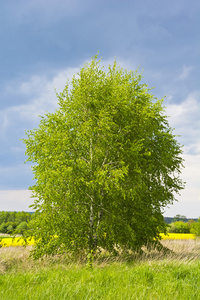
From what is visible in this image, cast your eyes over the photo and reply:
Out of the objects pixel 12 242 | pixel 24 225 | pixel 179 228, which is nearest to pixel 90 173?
pixel 12 242

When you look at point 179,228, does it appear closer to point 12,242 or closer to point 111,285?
point 12,242

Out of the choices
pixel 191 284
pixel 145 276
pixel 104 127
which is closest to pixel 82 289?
pixel 145 276

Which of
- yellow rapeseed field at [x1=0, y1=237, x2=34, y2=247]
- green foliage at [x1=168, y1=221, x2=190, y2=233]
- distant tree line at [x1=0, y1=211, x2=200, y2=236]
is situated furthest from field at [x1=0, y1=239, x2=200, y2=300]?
green foliage at [x1=168, y1=221, x2=190, y2=233]

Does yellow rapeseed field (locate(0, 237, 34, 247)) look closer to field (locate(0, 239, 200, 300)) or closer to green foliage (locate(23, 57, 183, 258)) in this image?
green foliage (locate(23, 57, 183, 258))

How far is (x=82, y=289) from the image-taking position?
580 cm

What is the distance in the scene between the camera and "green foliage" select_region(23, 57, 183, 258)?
1027 centimetres

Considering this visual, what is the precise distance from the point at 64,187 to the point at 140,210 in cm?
424

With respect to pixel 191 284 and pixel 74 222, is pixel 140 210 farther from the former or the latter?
pixel 191 284

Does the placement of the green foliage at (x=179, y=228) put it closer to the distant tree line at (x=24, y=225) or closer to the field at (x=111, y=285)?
the distant tree line at (x=24, y=225)

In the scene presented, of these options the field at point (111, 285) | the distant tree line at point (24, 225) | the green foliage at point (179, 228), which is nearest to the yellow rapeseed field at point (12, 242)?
the distant tree line at point (24, 225)

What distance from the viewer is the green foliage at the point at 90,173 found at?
1027 cm

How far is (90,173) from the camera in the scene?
10766 millimetres

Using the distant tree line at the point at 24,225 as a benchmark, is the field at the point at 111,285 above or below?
below

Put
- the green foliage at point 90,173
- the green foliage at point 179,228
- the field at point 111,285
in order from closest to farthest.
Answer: the field at point 111,285 < the green foliage at point 90,173 < the green foliage at point 179,228
